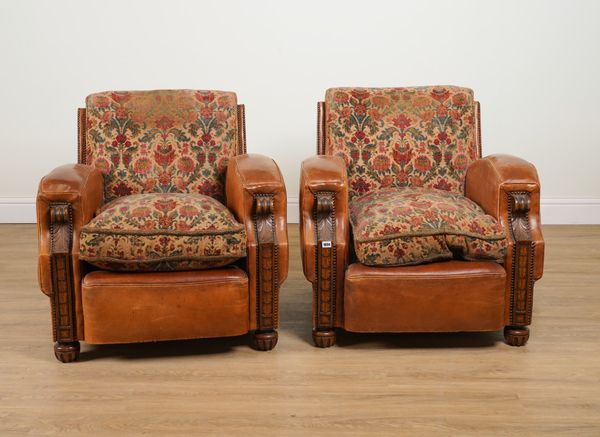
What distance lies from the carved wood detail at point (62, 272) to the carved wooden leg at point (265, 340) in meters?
0.62

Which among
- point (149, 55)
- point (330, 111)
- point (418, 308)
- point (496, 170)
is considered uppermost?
point (149, 55)

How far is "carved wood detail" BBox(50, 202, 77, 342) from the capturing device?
2605 mm

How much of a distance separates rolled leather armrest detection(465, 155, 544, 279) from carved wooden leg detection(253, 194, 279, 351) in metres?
0.80

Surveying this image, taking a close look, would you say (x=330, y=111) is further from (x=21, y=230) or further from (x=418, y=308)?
(x=21, y=230)

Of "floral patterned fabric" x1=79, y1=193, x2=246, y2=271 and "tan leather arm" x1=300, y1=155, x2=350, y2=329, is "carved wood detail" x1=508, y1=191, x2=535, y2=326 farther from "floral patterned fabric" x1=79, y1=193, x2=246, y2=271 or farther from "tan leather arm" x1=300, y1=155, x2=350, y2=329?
"floral patterned fabric" x1=79, y1=193, x2=246, y2=271

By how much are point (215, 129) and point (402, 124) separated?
2.48ft

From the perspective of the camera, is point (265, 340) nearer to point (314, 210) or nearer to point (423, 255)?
point (314, 210)

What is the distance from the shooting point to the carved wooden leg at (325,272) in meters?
2.75

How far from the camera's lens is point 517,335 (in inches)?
111

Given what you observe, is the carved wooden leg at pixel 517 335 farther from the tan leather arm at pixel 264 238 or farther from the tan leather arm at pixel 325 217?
the tan leather arm at pixel 264 238

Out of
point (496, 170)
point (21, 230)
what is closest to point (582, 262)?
point (496, 170)

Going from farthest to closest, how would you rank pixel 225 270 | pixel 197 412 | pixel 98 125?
pixel 98 125 < pixel 225 270 < pixel 197 412

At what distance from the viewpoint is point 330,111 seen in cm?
325

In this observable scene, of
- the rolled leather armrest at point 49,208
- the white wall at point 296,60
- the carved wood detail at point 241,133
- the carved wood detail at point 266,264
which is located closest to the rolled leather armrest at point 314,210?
the carved wood detail at point 266,264
